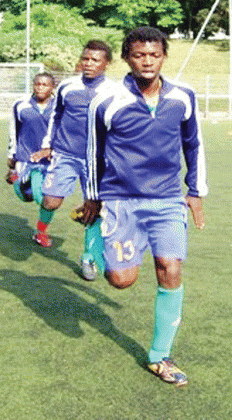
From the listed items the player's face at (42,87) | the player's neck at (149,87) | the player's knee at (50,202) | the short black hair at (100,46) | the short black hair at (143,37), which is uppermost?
the short black hair at (143,37)

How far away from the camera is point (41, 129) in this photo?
26.6 ft

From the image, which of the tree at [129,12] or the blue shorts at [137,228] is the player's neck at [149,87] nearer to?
the blue shorts at [137,228]

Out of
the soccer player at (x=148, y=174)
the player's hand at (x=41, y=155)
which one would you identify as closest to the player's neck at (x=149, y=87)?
the soccer player at (x=148, y=174)

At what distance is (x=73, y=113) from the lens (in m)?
7.04

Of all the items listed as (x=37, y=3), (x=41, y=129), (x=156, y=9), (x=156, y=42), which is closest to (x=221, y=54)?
(x=156, y=9)

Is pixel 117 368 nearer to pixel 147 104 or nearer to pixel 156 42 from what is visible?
pixel 147 104

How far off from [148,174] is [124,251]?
47 cm

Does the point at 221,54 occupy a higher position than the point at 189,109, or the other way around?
the point at 189,109

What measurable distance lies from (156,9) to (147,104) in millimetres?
54031

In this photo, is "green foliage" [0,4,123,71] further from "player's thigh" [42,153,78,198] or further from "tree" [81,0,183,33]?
"player's thigh" [42,153,78,198]

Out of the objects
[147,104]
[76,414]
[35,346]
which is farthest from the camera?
[35,346]

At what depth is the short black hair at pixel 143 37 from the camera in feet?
13.9

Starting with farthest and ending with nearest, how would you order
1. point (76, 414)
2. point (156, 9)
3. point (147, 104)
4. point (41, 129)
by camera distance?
point (156, 9) < point (41, 129) < point (147, 104) < point (76, 414)

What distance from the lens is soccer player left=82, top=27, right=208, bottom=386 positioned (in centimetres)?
421
